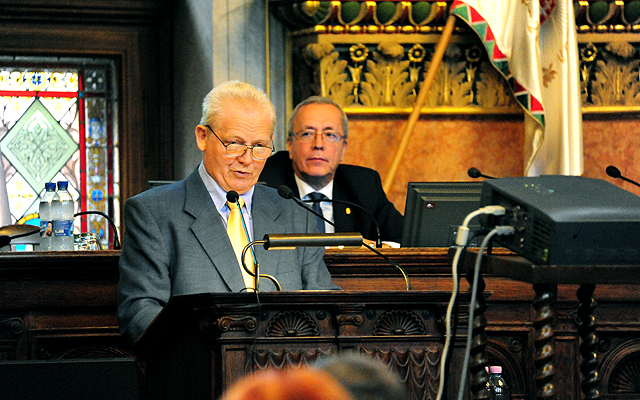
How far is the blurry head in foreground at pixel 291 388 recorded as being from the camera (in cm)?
78

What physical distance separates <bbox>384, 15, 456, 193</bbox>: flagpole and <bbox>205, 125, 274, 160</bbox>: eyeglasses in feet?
6.22

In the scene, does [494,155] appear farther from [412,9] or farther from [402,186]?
Result: [412,9]

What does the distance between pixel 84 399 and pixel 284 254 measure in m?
0.82

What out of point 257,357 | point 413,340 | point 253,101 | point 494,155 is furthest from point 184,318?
point 494,155

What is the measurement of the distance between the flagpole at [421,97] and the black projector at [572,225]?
3160 mm

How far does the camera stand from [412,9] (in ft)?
16.3

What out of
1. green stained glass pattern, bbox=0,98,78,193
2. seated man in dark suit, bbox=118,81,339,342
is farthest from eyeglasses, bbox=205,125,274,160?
green stained glass pattern, bbox=0,98,78,193

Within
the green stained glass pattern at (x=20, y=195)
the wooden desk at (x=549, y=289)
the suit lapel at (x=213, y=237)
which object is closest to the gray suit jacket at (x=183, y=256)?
the suit lapel at (x=213, y=237)

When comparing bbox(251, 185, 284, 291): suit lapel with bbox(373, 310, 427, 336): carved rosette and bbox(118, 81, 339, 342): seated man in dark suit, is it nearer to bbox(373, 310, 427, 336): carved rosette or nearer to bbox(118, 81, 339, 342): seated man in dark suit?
bbox(118, 81, 339, 342): seated man in dark suit

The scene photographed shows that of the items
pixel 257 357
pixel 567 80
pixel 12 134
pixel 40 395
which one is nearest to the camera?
pixel 257 357

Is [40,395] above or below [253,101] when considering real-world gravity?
below

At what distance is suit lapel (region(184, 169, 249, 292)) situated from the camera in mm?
2758

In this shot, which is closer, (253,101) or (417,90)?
(253,101)

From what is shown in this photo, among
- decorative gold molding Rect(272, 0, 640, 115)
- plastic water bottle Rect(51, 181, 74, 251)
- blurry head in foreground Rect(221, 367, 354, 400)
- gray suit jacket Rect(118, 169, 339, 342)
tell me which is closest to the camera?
blurry head in foreground Rect(221, 367, 354, 400)
